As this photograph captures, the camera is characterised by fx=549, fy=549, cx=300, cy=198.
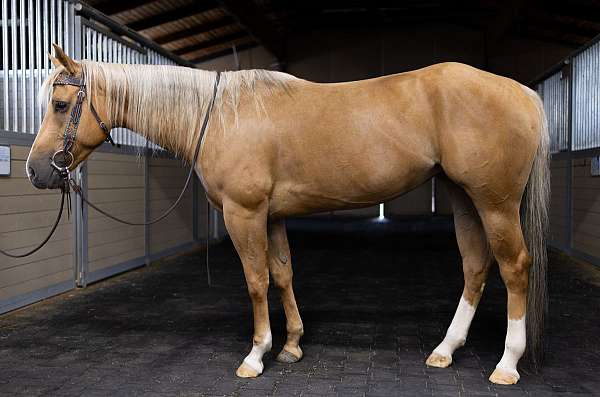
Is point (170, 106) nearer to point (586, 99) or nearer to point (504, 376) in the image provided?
point (504, 376)

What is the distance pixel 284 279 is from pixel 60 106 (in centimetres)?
133

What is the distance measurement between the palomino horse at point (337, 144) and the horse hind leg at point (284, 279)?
46 millimetres

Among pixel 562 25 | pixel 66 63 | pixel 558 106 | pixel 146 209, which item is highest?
pixel 562 25

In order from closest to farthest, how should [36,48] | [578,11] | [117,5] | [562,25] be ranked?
[36,48], [117,5], [578,11], [562,25]

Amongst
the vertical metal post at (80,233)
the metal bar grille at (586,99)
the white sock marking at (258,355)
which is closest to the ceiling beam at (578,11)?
the metal bar grille at (586,99)

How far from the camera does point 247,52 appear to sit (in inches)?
535

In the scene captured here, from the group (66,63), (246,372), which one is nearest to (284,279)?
(246,372)

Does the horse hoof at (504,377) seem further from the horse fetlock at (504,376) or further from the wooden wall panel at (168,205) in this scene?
the wooden wall panel at (168,205)

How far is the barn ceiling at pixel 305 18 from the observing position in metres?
8.95

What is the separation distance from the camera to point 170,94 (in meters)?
2.62

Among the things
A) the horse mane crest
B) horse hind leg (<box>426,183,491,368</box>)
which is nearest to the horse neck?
the horse mane crest

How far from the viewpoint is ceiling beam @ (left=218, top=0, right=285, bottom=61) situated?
8.06 meters

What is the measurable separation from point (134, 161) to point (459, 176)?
13.4 ft

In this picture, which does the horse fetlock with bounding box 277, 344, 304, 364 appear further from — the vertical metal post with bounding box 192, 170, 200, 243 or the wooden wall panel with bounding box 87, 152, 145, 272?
the vertical metal post with bounding box 192, 170, 200, 243
